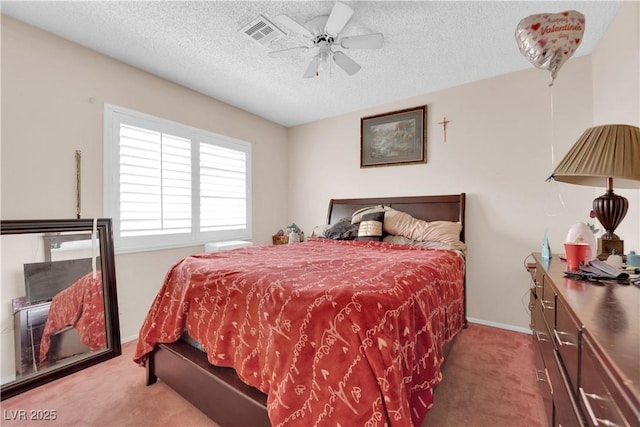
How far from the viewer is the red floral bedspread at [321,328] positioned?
1012 mm

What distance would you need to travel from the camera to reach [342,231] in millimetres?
3260

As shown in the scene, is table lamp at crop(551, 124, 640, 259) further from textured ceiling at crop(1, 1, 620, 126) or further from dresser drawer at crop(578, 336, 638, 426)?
textured ceiling at crop(1, 1, 620, 126)

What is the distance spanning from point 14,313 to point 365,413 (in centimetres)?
247

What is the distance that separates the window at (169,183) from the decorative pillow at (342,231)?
1332 millimetres

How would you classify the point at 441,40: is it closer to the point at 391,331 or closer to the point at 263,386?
the point at 391,331

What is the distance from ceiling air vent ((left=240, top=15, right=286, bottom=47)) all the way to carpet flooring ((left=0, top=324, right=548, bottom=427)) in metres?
2.62

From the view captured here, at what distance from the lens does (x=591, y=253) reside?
1.38 metres

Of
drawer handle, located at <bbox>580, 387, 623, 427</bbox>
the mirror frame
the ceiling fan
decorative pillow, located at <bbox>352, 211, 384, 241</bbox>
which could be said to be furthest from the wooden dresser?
the mirror frame

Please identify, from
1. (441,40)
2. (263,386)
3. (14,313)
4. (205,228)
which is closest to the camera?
(263,386)

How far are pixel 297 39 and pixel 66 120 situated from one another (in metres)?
2.04

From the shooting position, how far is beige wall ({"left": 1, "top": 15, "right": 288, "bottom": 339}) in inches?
81.4

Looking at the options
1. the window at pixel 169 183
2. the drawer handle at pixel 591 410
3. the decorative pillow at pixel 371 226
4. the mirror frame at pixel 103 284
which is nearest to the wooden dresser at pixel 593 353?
the drawer handle at pixel 591 410

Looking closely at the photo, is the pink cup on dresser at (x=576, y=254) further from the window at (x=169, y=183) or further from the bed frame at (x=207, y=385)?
the window at (x=169, y=183)

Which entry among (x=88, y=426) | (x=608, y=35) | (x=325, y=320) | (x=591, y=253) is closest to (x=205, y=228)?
(x=88, y=426)
